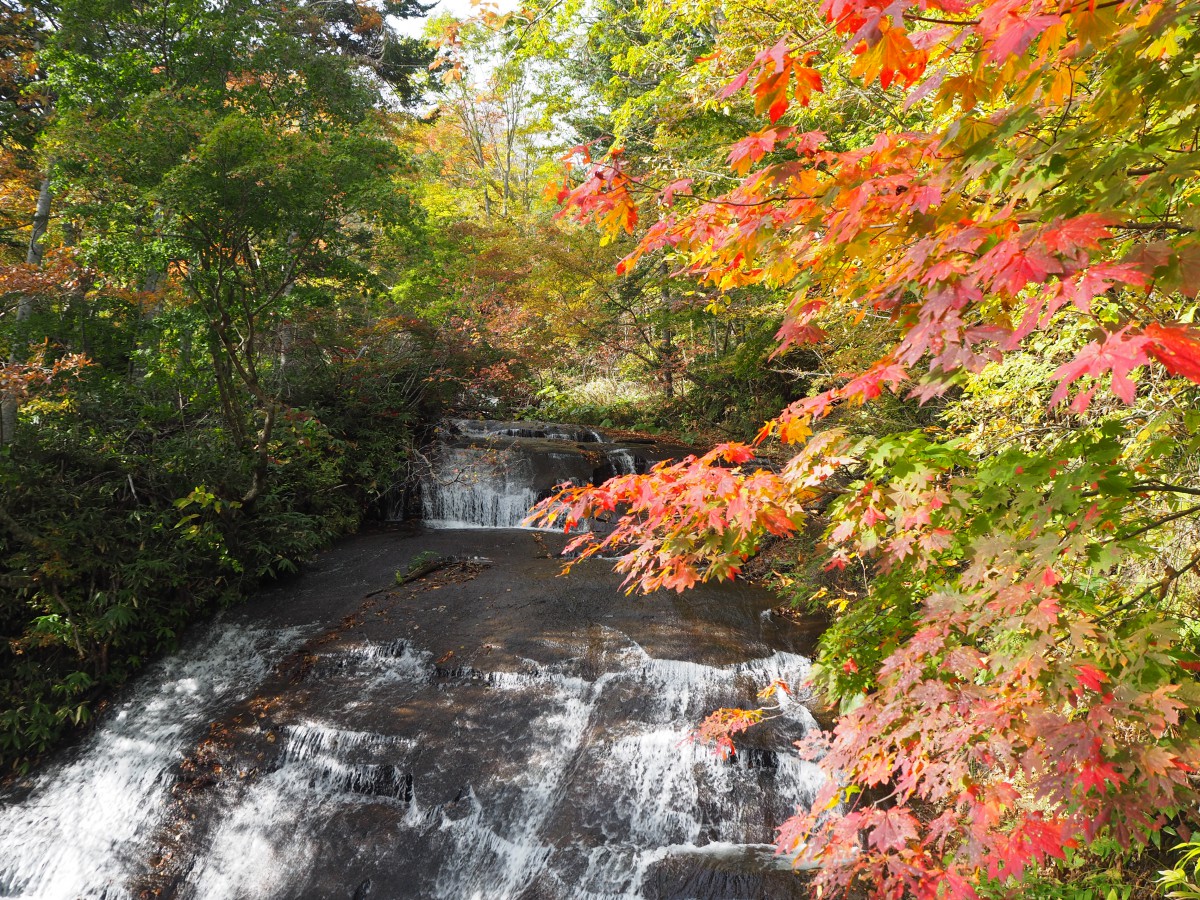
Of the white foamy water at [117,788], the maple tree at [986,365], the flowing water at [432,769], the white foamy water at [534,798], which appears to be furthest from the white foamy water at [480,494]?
the maple tree at [986,365]

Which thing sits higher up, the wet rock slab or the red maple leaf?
the red maple leaf

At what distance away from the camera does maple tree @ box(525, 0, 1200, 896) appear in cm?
125

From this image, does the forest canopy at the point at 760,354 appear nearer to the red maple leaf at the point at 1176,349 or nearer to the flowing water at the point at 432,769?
the red maple leaf at the point at 1176,349

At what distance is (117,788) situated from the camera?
4551mm

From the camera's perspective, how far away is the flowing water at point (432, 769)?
3.80 metres

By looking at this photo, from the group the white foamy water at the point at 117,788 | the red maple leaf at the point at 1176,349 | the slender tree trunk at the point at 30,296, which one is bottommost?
the white foamy water at the point at 117,788

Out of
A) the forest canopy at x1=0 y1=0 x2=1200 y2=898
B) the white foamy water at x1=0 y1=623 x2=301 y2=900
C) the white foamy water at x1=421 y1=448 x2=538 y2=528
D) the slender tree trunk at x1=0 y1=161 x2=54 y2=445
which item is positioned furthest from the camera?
the white foamy water at x1=421 y1=448 x2=538 y2=528

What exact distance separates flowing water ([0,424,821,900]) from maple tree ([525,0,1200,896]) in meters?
1.68

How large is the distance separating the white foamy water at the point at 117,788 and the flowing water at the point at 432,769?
0.05 feet

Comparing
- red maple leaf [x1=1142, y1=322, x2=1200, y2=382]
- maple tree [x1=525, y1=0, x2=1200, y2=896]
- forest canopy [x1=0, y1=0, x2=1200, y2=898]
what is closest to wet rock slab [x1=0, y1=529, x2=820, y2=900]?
forest canopy [x1=0, y1=0, x2=1200, y2=898]

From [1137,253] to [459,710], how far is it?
4.93 meters

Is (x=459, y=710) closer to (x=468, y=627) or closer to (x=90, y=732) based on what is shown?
(x=468, y=627)

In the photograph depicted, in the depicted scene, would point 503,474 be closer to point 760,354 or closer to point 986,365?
point 760,354

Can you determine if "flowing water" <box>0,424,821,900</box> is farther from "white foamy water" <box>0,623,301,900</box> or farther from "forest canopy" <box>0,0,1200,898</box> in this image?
"forest canopy" <box>0,0,1200,898</box>
